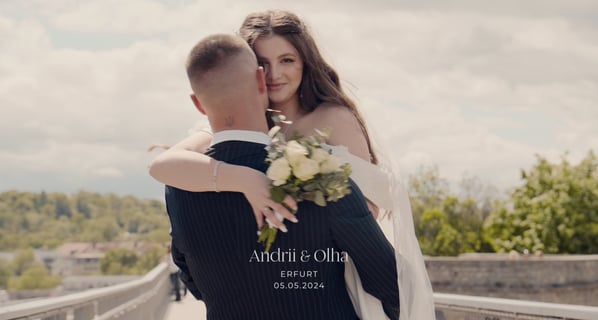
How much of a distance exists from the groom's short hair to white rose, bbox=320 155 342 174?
0.44 meters

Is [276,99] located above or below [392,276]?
above

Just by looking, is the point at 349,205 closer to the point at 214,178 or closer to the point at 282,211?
the point at 282,211

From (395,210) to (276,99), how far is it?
674 millimetres

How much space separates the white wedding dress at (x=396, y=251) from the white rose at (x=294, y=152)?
1.35 feet

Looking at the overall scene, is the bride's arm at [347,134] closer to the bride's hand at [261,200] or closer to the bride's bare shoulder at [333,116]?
the bride's bare shoulder at [333,116]

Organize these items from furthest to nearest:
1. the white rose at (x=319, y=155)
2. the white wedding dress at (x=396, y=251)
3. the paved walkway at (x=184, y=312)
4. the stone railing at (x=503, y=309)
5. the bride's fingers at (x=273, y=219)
→ the paved walkway at (x=184, y=312)
the stone railing at (x=503, y=309)
the white wedding dress at (x=396, y=251)
the white rose at (x=319, y=155)
the bride's fingers at (x=273, y=219)

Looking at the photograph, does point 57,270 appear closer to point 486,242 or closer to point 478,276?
point 486,242

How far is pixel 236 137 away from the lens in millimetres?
2855

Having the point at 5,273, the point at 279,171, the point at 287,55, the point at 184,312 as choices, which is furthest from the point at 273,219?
the point at 5,273

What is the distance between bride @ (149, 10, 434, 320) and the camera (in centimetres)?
285

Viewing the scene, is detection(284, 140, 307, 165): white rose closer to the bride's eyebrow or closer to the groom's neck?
the groom's neck

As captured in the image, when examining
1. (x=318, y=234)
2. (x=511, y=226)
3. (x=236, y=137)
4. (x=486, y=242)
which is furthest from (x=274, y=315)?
(x=486, y=242)

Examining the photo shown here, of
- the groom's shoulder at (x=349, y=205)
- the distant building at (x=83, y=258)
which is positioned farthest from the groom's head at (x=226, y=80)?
the distant building at (x=83, y=258)

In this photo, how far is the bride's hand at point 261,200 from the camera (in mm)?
2754
